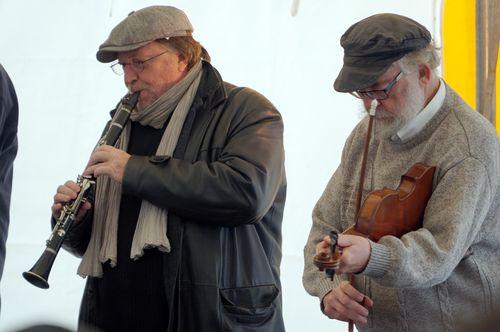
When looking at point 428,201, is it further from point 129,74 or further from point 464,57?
point 464,57

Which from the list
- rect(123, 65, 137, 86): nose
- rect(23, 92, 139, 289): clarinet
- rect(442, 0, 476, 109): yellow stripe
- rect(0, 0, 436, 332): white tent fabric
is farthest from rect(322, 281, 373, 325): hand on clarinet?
rect(0, 0, 436, 332): white tent fabric

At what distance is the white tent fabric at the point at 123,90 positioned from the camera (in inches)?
147

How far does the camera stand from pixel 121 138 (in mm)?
2645

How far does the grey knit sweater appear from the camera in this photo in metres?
2.00

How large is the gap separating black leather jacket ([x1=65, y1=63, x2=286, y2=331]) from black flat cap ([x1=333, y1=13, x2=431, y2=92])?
37 cm

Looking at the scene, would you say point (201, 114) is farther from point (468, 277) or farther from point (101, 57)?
point (468, 277)

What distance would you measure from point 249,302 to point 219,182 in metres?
0.34

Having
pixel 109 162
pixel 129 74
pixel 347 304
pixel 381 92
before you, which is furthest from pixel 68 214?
pixel 381 92

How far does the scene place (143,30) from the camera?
2.59 metres

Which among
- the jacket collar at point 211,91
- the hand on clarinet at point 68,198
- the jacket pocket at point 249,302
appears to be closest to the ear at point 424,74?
the jacket collar at point 211,91

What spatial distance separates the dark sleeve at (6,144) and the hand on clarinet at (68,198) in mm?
149

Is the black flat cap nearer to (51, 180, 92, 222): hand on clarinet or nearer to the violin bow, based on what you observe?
the violin bow

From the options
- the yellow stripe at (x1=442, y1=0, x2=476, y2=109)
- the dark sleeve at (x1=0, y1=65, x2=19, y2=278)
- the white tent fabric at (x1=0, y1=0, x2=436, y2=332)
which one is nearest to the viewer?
the dark sleeve at (x1=0, y1=65, x2=19, y2=278)

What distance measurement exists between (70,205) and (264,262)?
1.91ft
